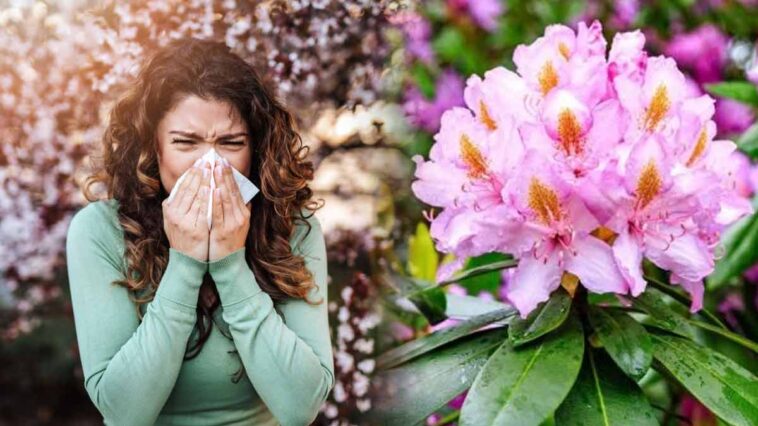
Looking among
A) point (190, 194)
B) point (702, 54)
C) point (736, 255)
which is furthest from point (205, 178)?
point (702, 54)

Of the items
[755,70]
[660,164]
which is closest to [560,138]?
[660,164]

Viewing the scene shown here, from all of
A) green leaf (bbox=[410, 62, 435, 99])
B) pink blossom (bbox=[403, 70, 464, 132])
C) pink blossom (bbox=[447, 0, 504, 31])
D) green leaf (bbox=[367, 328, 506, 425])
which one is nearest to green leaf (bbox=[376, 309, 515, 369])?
green leaf (bbox=[367, 328, 506, 425])

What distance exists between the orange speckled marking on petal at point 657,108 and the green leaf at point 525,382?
9.4 inches

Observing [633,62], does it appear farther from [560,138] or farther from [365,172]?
[365,172]

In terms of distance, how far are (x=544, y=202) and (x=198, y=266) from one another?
0.41m

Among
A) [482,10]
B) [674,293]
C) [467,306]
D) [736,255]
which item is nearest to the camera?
[674,293]

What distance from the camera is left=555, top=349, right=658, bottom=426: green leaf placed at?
93cm

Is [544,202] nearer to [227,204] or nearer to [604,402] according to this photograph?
[604,402]

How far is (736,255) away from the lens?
1435 mm

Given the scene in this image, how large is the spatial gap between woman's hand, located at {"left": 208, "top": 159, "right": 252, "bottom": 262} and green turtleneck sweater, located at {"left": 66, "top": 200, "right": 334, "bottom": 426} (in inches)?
0.5

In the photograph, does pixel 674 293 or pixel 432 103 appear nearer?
pixel 674 293

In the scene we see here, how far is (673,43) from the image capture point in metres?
2.00

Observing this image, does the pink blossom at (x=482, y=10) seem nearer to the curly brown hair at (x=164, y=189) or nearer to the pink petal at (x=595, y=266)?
the curly brown hair at (x=164, y=189)

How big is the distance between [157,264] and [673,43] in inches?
53.8
